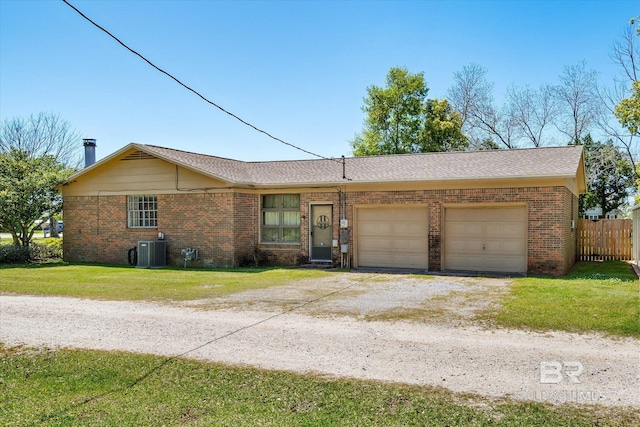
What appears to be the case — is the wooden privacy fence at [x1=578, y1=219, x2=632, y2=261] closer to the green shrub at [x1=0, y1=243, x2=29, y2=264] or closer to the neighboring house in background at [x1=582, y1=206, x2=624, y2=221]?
the neighboring house in background at [x1=582, y1=206, x2=624, y2=221]

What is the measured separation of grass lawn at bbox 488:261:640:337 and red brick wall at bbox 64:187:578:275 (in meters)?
1.71

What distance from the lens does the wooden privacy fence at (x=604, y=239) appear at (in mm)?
19703

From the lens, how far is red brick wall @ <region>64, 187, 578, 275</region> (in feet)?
48.3

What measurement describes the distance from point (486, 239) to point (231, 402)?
12027 millimetres

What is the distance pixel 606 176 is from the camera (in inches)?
1340

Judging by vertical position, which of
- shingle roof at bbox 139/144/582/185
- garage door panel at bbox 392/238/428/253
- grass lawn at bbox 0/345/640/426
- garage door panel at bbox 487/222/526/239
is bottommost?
grass lawn at bbox 0/345/640/426

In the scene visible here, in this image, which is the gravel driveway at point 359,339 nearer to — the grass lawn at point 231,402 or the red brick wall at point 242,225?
the grass lawn at point 231,402

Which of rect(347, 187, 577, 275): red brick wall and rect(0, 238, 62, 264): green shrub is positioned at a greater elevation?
rect(347, 187, 577, 275): red brick wall

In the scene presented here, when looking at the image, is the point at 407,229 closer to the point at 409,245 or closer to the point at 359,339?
the point at 409,245

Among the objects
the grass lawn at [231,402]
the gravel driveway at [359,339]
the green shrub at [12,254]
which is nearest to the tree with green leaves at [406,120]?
the green shrub at [12,254]

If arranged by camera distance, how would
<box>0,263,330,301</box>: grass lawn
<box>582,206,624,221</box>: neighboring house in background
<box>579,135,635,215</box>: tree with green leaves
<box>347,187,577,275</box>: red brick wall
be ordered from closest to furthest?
1. <box>0,263,330,301</box>: grass lawn
2. <box>347,187,577,275</box>: red brick wall
3. <box>579,135,635,215</box>: tree with green leaves
4. <box>582,206,624,221</box>: neighboring house in background

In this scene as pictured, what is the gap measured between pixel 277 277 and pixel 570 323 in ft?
27.9
